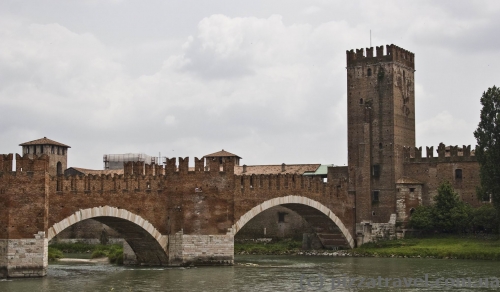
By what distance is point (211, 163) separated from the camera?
35531 mm

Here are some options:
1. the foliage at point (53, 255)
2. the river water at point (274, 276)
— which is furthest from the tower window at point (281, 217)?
the foliage at point (53, 255)

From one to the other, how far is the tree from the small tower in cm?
2677

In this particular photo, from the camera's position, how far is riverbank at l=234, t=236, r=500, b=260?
4009 cm

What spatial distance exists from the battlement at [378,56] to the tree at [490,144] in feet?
24.2

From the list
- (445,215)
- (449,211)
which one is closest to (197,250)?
(445,215)

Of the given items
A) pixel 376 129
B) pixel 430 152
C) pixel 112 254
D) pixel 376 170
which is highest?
pixel 376 129

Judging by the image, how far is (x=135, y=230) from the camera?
3434 centimetres

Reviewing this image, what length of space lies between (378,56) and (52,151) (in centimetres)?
2228

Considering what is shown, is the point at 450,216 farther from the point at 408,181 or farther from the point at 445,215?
the point at 408,181

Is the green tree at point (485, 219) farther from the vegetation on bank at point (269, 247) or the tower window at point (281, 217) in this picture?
the tower window at point (281, 217)

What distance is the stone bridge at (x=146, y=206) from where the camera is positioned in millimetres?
28797

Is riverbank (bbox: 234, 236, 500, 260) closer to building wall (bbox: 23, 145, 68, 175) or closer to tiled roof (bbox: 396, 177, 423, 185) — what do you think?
tiled roof (bbox: 396, 177, 423, 185)

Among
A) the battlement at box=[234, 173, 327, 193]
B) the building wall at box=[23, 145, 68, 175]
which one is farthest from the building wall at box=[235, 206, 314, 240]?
the building wall at box=[23, 145, 68, 175]

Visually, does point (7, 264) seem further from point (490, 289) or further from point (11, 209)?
point (490, 289)
